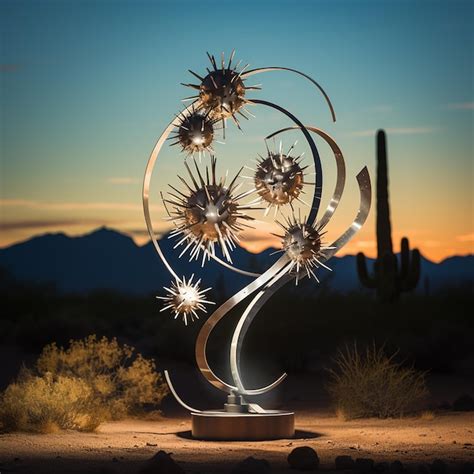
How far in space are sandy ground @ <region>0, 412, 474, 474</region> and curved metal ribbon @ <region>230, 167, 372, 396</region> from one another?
1.33m

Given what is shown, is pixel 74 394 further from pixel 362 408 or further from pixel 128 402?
pixel 362 408

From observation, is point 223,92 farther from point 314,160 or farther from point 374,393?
point 374,393

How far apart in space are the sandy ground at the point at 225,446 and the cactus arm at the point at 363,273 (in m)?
13.6

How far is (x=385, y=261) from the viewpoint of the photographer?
31.0 m

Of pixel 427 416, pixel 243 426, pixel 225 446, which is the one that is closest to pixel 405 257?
pixel 427 416

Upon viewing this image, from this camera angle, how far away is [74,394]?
55.0 ft

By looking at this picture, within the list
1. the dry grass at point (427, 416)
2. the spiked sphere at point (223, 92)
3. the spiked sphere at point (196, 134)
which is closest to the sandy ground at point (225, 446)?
the dry grass at point (427, 416)

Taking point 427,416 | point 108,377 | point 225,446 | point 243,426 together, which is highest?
point 108,377

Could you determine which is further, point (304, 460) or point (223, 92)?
point (223, 92)

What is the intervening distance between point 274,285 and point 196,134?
261 centimetres

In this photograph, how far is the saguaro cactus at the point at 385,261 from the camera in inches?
1227

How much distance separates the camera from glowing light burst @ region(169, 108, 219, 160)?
15.8m

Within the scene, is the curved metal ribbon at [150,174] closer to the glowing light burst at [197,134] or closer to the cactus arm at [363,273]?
the glowing light burst at [197,134]

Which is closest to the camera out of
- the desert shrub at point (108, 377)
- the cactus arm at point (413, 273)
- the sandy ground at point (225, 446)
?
the sandy ground at point (225, 446)
